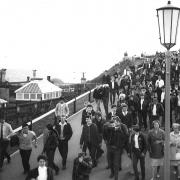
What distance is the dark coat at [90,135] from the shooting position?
11.8 metres

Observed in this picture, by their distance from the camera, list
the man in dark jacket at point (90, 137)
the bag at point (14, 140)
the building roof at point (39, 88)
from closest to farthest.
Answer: the man in dark jacket at point (90, 137), the bag at point (14, 140), the building roof at point (39, 88)

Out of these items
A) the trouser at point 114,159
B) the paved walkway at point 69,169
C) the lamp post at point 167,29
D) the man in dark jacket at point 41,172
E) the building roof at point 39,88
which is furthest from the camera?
the building roof at point 39,88

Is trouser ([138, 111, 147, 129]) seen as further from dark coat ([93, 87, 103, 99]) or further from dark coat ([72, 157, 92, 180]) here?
dark coat ([72, 157, 92, 180])

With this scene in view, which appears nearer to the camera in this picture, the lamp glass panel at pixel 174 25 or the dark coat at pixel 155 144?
the lamp glass panel at pixel 174 25

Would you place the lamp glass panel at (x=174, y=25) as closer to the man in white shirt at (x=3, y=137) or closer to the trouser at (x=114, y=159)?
the trouser at (x=114, y=159)

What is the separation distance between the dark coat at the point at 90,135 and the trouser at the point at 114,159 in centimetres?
90

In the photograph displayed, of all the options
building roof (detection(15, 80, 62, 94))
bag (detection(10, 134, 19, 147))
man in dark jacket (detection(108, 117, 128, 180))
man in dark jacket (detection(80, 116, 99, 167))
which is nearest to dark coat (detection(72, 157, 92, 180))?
man in dark jacket (detection(108, 117, 128, 180))

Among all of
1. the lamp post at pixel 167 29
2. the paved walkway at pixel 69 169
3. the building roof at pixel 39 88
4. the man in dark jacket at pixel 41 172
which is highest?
the lamp post at pixel 167 29

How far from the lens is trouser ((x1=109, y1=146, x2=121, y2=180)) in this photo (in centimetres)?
1047

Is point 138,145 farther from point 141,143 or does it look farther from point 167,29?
point 167,29

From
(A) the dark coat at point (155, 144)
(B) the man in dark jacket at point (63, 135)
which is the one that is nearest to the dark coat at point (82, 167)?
(A) the dark coat at point (155, 144)

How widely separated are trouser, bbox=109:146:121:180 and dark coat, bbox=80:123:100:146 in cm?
90

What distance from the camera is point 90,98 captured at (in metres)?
25.0

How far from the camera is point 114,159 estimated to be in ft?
35.3
